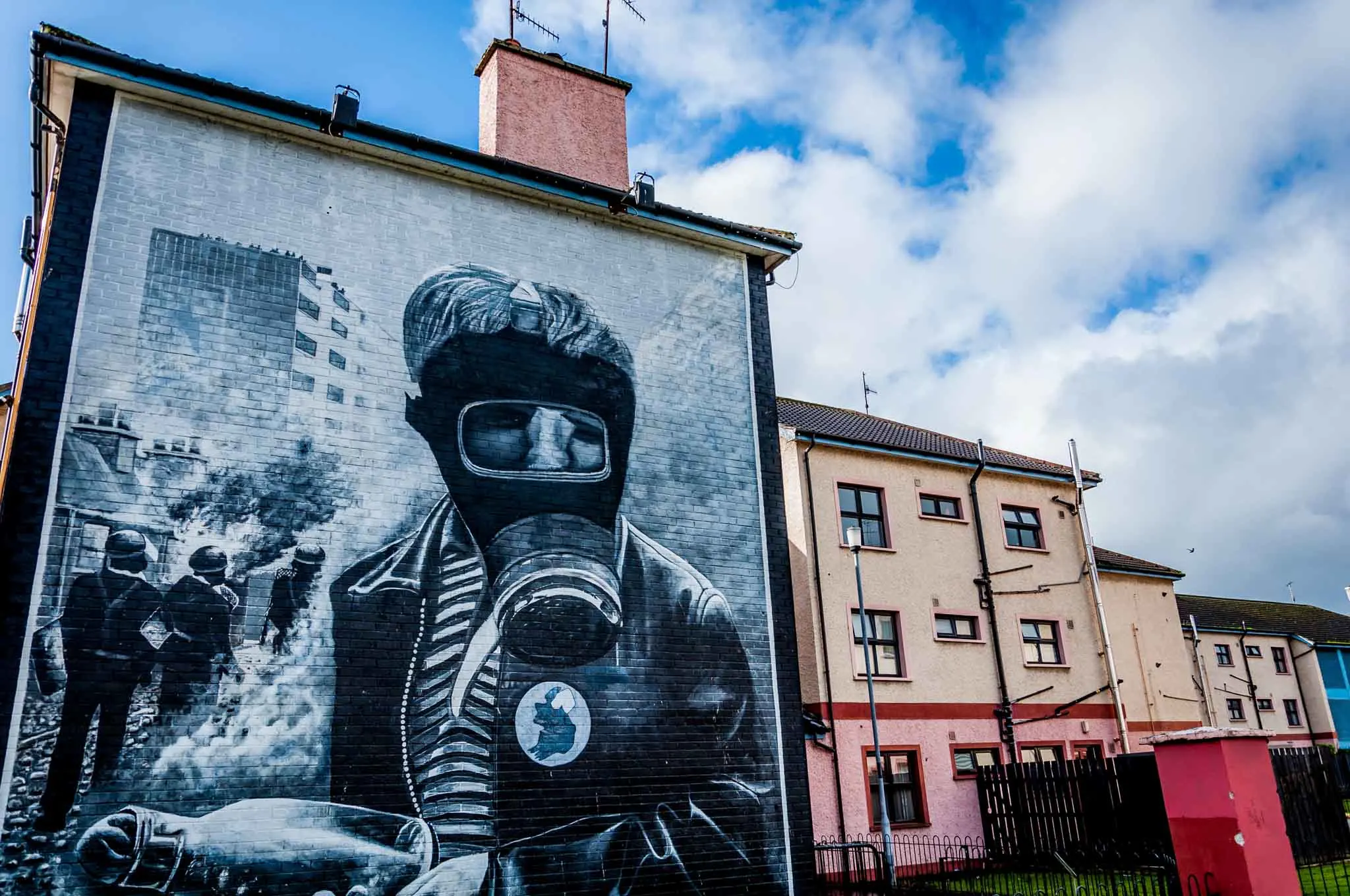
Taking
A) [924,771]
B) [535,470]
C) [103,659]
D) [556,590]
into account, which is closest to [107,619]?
[103,659]

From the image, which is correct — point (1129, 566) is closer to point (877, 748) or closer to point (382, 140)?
point (877, 748)

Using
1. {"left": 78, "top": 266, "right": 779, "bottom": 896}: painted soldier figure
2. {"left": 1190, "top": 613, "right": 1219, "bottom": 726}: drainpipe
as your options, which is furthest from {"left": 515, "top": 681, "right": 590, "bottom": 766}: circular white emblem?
{"left": 1190, "top": 613, "right": 1219, "bottom": 726}: drainpipe

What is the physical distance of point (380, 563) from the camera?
10781 mm

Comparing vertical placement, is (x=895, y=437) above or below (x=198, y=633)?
above

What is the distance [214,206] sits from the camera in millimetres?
11156

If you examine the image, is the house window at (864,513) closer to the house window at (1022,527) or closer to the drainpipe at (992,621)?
the drainpipe at (992,621)

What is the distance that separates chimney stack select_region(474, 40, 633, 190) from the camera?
51.7 feet

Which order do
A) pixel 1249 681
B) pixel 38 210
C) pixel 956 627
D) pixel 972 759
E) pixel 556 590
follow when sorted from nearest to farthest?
pixel 556 590 → pixel 38 210 → pixel 972 759 → pixel 956 627 → pixel 1249 681

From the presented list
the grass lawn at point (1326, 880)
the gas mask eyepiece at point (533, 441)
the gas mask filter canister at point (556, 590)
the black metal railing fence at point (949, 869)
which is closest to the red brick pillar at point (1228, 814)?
the grass lawn at point (1326, 880)

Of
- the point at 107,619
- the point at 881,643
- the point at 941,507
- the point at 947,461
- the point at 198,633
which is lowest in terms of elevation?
the point at 198,633

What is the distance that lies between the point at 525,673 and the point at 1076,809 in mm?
11189

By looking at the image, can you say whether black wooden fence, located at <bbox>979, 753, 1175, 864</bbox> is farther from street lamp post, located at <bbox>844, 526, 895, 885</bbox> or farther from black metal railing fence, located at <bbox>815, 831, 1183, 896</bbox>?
street lamp post, located at <bbox>844, 526, 895, 885</bbox>

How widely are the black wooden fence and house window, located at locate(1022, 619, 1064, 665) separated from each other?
10.2 ft

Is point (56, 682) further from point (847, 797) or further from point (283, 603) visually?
point (847, 797)
